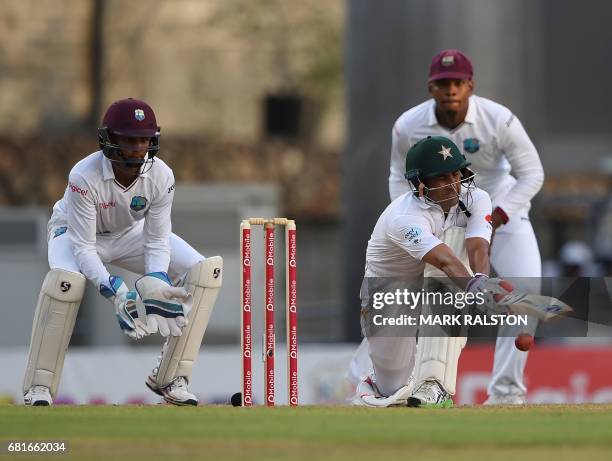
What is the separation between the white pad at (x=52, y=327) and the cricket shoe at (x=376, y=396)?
143cm

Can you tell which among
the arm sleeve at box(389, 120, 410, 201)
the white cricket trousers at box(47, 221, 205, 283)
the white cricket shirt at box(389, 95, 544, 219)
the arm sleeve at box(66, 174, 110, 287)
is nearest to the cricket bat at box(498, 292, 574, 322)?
the white cricket shirt at box(389, 95, 544, 219)

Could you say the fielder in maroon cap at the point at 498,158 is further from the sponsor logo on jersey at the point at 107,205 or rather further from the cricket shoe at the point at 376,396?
the sponsor logo on jersey at the point at 107,205

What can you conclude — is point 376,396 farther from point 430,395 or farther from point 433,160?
point 433,160

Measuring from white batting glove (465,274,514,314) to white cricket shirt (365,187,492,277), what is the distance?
242mm

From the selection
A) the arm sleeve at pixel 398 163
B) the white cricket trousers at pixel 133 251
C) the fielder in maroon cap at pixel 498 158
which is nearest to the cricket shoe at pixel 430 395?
the fielder in maroon cap at pixel 498 158

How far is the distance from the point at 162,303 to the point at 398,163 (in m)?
1.74

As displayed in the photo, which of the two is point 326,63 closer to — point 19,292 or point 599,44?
point 599,44

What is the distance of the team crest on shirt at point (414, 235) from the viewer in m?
7.42

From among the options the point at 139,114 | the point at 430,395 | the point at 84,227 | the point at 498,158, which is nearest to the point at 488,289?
the point at 430,395

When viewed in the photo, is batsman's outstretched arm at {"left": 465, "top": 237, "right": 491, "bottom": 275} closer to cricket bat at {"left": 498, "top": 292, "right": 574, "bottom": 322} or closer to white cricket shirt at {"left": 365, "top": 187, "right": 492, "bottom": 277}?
white cricket shirt at {"left": 365, "top": 187, "right": 492, "bottom": 277}

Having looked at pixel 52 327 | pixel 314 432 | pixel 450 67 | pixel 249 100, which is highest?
pixel 249 100

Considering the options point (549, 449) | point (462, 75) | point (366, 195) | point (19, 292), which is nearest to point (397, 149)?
point (462, 75)

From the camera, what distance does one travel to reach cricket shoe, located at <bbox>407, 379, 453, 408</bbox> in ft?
24.7

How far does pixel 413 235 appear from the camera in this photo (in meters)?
7.44
